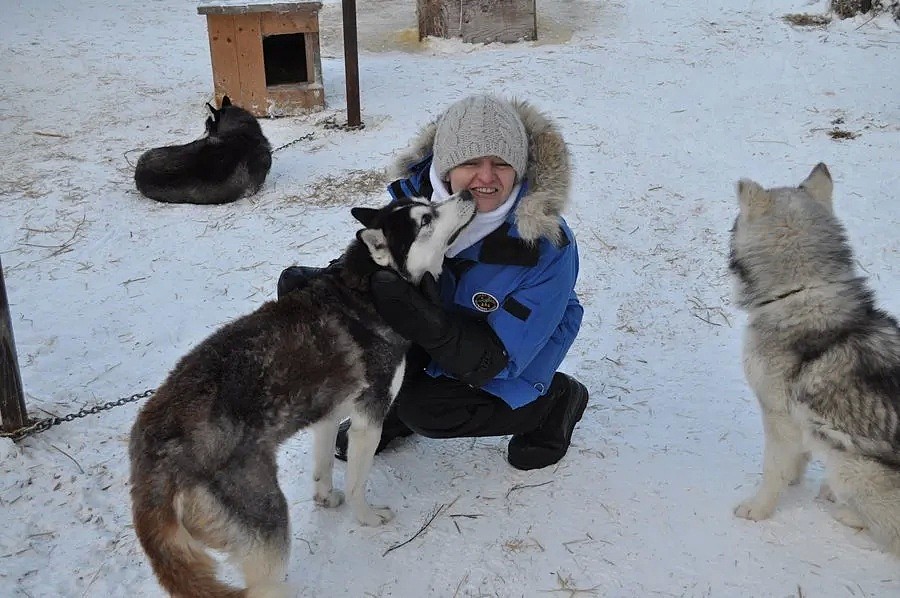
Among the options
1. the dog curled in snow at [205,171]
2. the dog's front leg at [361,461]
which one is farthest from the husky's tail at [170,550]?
the dog curled in snow at [205,171]

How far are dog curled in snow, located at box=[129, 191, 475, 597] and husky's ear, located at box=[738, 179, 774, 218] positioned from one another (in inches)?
44.8

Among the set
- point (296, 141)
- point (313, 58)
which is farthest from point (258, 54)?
point (296, 141)

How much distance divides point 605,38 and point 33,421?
879cm

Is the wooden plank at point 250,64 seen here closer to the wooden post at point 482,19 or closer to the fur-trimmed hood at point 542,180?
the wooden post at point 482,19

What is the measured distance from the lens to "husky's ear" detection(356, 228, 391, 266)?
302cm

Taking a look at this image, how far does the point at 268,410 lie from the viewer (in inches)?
99.3

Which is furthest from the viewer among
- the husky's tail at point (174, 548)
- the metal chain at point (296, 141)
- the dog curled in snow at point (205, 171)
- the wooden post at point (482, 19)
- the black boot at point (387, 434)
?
the wooden post at point (482, 19)

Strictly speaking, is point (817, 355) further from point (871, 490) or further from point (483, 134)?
point (483, 134)

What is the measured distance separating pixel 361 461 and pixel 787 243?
6.47 feet

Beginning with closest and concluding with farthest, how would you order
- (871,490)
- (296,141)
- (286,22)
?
(871,490) < (296,141) < (286,22)

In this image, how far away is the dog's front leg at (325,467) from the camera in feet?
10.4

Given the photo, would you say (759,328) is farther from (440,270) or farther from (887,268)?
(887,268)

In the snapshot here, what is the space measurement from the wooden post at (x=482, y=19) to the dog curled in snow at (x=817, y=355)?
297 inches

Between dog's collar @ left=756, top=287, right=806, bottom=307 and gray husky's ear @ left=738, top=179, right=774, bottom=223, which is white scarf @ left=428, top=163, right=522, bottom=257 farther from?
dog's collar @ left=756, top=287, right=806, bottom=307
